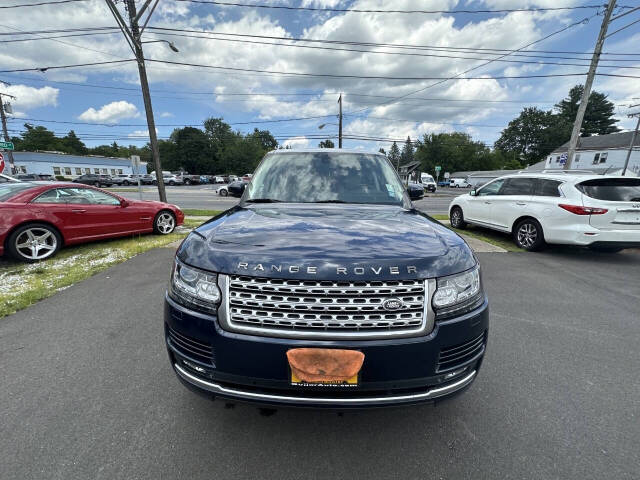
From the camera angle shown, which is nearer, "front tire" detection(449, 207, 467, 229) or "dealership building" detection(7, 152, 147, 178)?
"front tire" detection(449, 207, 467, 229)

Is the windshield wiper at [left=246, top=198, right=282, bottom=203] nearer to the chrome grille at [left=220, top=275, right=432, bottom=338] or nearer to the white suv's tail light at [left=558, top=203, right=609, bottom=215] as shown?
the chrome grille at [left=220, top=275, right=432, bottom=338]

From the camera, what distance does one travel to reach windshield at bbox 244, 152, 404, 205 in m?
2.74

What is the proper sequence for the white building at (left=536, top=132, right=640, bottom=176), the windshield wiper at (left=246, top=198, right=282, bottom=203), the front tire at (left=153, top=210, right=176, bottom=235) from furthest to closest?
the white building at (left=536, top=132, right=640, bottom=176) < the front tire at (left=153, top=210, right=176, bottom=235) < the windshield wiper at (left=246, top=198, right=282, bottom=203)

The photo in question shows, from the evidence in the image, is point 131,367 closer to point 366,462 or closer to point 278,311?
point 278,311

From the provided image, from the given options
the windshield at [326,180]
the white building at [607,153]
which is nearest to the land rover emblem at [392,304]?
the windshield at [326,180]

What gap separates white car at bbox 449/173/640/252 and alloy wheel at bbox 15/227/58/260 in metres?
9.24

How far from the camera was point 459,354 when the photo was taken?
5.03 ft

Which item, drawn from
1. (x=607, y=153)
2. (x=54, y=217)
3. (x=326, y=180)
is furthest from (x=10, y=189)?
(x=607, y=153)

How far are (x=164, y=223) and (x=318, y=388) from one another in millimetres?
7254

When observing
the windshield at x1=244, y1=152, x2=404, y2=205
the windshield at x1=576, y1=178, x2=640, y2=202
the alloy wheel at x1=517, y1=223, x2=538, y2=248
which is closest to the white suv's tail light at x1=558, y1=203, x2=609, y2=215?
the windshield at x1=576, y1=178, x2=640, y2=202

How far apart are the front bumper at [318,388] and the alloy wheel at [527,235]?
604cm

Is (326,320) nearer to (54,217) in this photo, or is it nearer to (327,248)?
(327,248)

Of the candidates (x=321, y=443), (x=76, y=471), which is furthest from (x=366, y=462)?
(x=76, y=471)

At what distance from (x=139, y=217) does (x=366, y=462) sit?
22.9 feet
